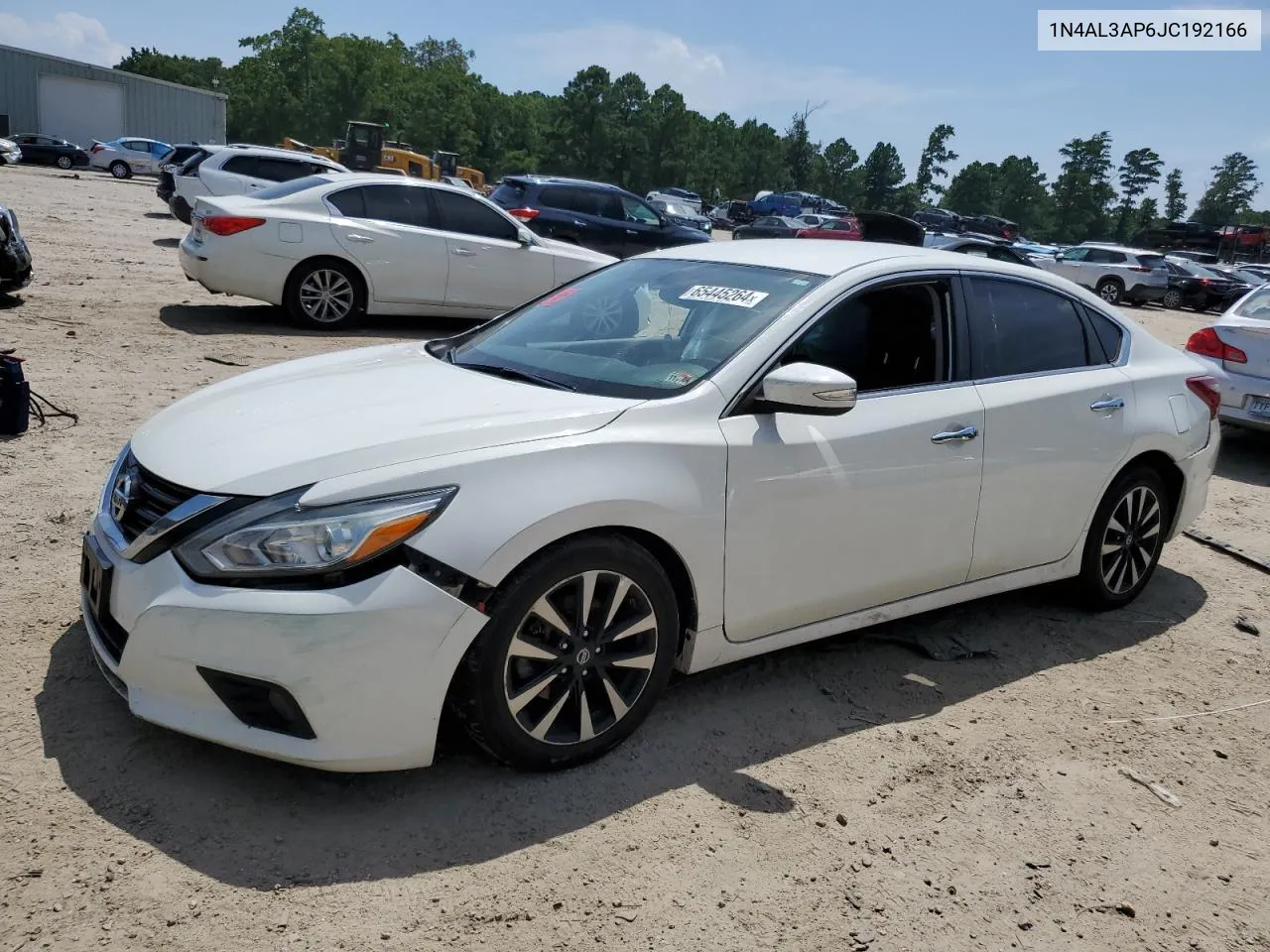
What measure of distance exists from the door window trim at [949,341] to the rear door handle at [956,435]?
0.18 m

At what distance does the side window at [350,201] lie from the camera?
10.4 meters

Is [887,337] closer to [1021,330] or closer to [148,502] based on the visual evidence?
[1021,330]

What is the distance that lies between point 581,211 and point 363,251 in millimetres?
7000

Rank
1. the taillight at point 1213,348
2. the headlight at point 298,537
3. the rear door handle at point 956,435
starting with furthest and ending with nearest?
the taillight at point 1213,348, the rear door handle at point 956,435, the headlight at point 298,537

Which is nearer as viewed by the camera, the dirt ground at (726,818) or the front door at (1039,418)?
the dirt ground at (726,818)

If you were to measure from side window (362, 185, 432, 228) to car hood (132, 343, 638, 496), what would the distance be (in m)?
7.16

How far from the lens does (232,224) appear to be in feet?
32.9

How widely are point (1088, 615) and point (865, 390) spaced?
6.26ft

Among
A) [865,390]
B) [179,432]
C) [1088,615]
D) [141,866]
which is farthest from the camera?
[1088,615]

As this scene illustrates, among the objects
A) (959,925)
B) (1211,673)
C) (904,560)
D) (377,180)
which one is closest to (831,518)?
(904,560)

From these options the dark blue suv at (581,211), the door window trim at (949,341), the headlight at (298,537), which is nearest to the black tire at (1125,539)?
the door window trim at (949,341)

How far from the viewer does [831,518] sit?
368 centimetres

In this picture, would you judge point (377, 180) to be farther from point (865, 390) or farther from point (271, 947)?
point (271, 947)

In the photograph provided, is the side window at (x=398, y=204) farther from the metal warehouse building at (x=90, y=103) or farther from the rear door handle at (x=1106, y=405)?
the metal warehouse building at (x=90, y=103)
